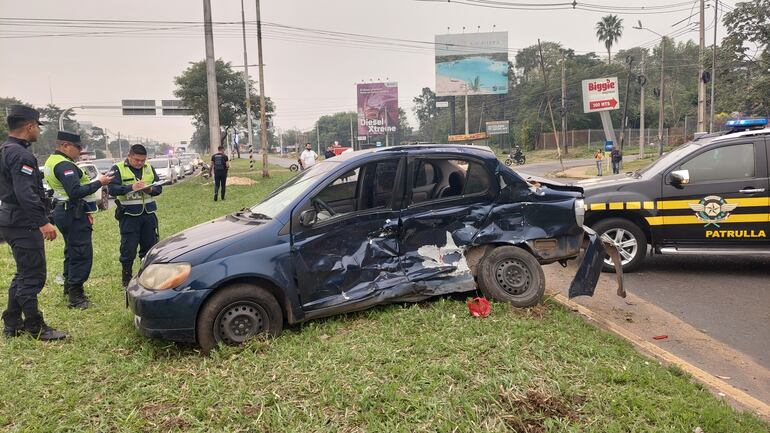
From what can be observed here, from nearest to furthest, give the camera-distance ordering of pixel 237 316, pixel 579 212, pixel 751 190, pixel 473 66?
pixel 237 316 < pixel 579 212 < pixel 751 190 < pixel 473 66

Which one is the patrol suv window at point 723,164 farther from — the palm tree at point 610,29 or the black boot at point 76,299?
the palm tree at point 610,29

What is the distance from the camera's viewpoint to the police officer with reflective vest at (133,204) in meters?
5.88

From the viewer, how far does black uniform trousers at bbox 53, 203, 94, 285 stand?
5.23 meters

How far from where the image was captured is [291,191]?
4762mm

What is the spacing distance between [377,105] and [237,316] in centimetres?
6968

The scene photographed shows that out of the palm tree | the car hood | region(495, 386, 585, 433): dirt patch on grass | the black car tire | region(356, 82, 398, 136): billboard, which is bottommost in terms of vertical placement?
region(495, 386, 585, 433): dirt patch on grass

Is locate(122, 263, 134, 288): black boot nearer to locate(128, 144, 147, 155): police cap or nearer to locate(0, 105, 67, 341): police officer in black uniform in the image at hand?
locate(128, 144, 147, 155): police cap

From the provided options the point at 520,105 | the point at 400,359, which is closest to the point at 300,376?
the point at 400,359

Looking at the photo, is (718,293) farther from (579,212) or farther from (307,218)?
(307,218)

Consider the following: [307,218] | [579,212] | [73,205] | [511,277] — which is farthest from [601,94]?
[73,205]

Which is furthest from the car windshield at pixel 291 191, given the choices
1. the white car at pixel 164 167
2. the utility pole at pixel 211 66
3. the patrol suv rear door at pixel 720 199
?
the white car at pixel 164 167

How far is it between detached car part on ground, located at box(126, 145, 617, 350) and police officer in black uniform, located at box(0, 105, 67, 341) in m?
0.87

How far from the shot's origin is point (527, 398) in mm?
3086

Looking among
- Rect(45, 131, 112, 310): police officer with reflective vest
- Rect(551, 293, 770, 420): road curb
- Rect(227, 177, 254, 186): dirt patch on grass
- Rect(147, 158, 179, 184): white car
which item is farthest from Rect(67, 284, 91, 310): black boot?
Rect(147, 158, 179, 184): white car
